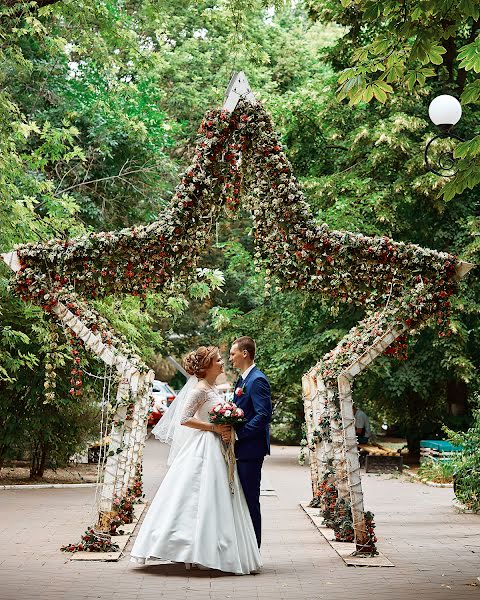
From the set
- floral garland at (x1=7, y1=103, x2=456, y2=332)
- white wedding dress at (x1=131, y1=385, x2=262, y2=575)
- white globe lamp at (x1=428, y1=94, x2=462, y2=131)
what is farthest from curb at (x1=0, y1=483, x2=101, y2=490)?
white globe lamp at (x1=428, y1=94, x2=462, y2=131)

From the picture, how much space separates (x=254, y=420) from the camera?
33.7ft

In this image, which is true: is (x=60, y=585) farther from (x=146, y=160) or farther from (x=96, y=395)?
(x=146, y=160)

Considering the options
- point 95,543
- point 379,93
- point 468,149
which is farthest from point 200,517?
point 379,93

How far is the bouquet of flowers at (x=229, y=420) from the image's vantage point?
9.95m

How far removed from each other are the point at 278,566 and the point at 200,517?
1.34m

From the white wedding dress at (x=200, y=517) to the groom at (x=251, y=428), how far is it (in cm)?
15

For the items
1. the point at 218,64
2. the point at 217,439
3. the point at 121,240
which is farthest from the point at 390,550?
the point at 218,64

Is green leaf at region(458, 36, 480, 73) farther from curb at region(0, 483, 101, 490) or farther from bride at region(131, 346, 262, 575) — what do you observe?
curb at region(0, 483, 101, 490)

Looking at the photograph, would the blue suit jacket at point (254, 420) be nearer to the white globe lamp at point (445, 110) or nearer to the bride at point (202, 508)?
the bride at point (202, 508)

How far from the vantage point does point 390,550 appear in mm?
11883

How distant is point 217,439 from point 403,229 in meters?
16.3

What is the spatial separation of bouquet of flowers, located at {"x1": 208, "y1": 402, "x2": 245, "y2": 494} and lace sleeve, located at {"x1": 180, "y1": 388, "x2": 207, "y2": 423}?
194 mm

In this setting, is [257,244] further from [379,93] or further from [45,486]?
[45,486]

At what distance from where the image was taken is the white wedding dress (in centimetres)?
970
